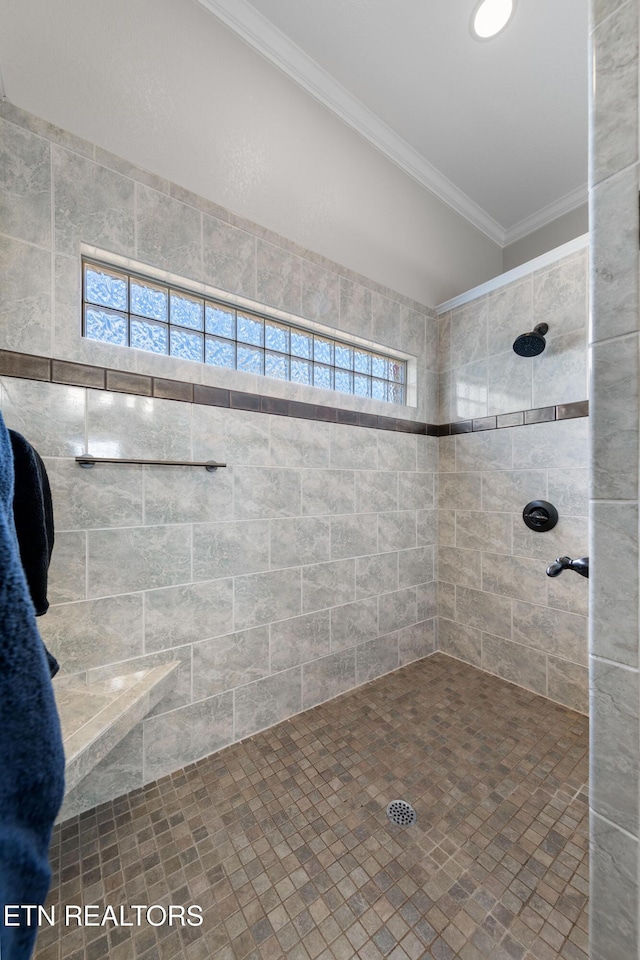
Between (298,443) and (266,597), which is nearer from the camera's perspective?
(266,597)

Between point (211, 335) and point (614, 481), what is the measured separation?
66.8 inches

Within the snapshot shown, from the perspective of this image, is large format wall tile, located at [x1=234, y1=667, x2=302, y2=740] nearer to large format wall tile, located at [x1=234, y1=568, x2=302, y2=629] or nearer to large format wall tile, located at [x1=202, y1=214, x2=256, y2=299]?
large format wall tile, located at [x1=234, y1=568, x2=302, y2=629]

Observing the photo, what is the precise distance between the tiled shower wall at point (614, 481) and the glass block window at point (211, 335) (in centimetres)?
148

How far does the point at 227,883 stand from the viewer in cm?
112

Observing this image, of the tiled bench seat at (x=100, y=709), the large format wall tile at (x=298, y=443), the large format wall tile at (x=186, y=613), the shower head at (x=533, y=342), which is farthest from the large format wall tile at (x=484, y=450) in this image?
the tiled bench seat at (x=100, y=709)

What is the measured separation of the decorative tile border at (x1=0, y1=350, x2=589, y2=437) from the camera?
1.30m

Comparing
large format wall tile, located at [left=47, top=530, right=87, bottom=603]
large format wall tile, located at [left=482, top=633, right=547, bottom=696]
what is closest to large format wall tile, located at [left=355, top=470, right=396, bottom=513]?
large format wall tile, located at [left=482, top=633, right=547, bottom=696]

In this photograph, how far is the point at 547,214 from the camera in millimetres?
2602

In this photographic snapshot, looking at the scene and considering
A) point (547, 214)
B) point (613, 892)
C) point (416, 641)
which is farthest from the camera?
point (547, 214)

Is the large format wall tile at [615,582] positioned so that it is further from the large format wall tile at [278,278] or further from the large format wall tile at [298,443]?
the large format wall tile at [278,278]

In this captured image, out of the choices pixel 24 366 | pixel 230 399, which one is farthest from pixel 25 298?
pixel 230 399

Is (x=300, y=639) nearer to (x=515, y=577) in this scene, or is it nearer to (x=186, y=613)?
(x=186, y=613)

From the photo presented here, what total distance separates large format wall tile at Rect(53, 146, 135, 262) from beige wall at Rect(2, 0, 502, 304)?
12cm

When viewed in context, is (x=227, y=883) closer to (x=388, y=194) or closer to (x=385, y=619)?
(x=385, y=619)
